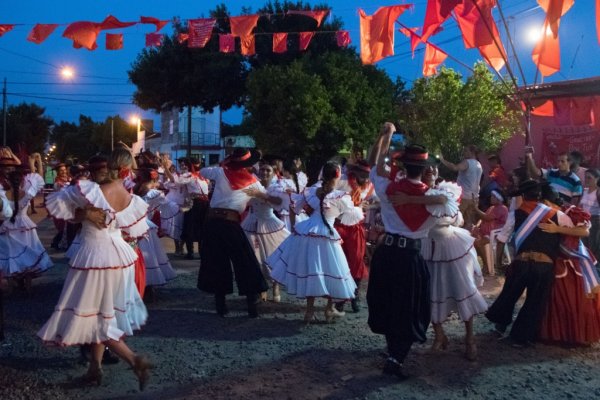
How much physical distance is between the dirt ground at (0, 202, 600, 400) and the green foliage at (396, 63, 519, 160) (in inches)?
443

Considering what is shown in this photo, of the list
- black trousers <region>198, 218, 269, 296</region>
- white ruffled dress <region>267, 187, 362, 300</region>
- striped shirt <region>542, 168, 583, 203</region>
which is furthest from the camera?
striped shirt <region>542, 168, 583, 203</region>

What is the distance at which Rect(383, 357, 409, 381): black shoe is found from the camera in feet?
16.5

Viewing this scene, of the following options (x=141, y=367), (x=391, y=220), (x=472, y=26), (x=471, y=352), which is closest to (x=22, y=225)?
(x=141, y=367)

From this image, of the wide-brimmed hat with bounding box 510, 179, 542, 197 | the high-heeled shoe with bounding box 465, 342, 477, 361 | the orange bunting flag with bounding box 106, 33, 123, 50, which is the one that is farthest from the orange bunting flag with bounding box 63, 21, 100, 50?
the high-heeled shoe with bounding box 465, 342, 477, 361

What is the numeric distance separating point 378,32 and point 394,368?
6580 mm

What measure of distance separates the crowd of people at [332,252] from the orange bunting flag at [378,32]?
2.67 meters

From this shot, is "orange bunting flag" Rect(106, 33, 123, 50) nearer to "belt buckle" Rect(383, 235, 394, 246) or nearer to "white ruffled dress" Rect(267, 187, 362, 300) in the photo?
"white ruffled dress" Rect(267, 187, 362, 300)

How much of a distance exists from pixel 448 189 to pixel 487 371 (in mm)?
1711

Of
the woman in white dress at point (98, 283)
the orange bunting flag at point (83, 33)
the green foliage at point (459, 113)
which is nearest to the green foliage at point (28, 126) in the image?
the green foliage at point (459, 113)

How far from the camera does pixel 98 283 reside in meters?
4.61

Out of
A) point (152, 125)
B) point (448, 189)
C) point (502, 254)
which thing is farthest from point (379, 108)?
point (152, 125)

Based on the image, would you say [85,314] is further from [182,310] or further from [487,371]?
[487,371]

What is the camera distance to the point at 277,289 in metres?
8.09

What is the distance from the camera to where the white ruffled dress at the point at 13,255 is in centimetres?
771
